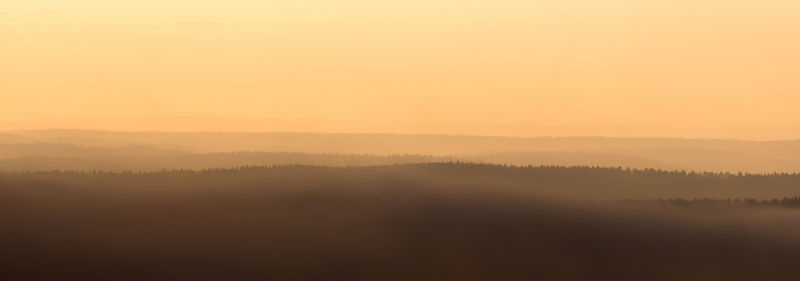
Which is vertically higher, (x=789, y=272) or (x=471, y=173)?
(x=471, y=173)

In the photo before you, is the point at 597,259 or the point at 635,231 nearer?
the point at 597,259

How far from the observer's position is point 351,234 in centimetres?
13062

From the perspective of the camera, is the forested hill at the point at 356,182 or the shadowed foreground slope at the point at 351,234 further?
the forested hill at the point at 356,182

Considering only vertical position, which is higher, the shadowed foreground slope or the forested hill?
→ the forested hill

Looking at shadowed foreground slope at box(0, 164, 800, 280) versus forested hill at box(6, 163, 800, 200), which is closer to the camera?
shadowed foreground slope at box(0, 164, 800, 280)

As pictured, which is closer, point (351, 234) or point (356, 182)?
point (351, 234)

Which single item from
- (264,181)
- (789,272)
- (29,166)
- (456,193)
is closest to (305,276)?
(789,272)

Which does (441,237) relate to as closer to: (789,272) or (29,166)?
(789,272)

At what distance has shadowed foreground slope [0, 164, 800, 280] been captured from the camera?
108 m

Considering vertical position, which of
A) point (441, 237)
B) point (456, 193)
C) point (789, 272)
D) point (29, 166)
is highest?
point (29, 166)

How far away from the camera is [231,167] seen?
632 ft

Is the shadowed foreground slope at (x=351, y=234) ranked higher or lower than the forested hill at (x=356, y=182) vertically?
lower

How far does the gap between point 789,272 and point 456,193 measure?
63027 millimetres

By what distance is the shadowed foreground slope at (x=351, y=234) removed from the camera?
10806 centimetres
